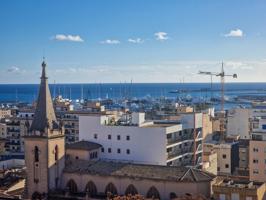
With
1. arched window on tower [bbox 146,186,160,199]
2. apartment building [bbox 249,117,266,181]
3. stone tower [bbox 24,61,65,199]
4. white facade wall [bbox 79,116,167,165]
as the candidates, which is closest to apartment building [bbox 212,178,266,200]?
arched window on tower [bbox 146,186,160,199]

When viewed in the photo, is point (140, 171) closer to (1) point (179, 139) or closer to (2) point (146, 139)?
(2) point (146, 139)

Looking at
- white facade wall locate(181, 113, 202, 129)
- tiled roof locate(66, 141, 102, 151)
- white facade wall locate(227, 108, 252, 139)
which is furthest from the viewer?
white facade wall locate(227, 108, 252, 139)

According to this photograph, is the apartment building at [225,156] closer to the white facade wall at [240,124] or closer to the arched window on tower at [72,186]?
the white facade wall at [240,124]

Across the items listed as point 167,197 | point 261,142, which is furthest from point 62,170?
point 261,142

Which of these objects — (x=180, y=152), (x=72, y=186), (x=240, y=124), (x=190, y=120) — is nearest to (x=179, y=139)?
(x=180, y=152)

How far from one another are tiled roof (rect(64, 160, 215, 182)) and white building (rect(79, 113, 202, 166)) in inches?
248

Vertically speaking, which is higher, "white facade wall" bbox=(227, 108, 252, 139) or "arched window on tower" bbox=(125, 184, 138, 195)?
"white facade wall" bbox=(227, 108, 252, 139)

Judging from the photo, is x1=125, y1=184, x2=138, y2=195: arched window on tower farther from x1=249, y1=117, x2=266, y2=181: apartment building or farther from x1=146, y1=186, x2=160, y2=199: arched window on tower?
x1=249, y1=117, x2=266, y2=181: apartment building

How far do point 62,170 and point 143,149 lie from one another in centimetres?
937

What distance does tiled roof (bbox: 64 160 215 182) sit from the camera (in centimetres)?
4272

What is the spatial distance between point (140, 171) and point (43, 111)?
10.6 m

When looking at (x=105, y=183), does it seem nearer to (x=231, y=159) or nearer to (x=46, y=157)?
(x=46, y=157)

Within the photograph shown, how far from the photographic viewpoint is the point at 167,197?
43.2 m

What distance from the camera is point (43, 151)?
46.5 metres
